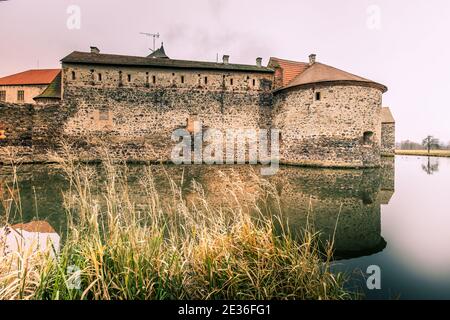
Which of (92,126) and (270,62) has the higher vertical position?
(270,62)

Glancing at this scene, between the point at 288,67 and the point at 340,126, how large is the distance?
7149 millimetres

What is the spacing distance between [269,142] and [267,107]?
2698mm

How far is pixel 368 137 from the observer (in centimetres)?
1309

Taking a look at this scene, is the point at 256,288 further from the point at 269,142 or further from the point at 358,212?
the point at 269,142

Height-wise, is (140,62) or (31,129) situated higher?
(140,62)

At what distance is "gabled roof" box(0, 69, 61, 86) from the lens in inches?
1099

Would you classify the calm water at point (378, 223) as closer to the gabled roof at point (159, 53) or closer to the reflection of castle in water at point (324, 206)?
the reflection of castle in water at point (324, 206)

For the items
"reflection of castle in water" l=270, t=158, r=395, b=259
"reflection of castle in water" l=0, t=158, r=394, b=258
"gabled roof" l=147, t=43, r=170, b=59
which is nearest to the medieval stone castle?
"reflection of castle in water" l=0, t=158, r=394, b=258

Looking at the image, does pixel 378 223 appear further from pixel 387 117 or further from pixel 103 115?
pixel 387 117

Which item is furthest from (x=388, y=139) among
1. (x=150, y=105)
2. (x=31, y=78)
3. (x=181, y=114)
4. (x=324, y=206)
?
(x=31, y=78)

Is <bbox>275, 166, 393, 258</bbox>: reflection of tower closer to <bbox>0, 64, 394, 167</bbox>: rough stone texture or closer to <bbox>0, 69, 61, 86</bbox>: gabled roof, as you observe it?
<bbox>0, 64, 394, 167</bbox>: rough stone texture

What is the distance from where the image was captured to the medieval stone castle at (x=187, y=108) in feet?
41.9
